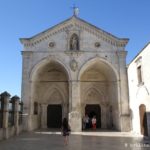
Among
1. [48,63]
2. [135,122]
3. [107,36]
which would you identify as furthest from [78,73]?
[135,122]

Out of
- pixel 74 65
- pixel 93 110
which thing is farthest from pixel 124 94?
pixel 74 65

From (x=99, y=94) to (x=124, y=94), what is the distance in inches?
139

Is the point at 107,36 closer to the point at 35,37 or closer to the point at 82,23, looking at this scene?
the point at 82,23

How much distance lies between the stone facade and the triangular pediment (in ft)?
12.3

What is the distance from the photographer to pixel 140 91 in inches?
651

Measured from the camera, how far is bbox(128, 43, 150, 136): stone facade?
15.1 meters

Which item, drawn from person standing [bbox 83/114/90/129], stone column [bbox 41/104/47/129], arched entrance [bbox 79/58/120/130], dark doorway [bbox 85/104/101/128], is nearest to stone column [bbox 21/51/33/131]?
stone column [bbox 41/104/47/129]

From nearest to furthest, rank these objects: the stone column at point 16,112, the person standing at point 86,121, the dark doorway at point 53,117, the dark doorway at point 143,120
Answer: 1. the dark doorway at point 143,120
2. the stone column at point 16,112
3. the person standing at point 86,121
4. the dark doorway at point 53,117

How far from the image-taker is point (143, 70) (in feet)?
51.5

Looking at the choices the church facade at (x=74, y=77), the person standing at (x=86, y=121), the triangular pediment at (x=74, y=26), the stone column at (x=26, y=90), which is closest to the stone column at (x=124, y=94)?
the church facade at (x=74, y=77)

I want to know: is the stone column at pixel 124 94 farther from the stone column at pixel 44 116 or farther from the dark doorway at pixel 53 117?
the stone column at pixel 44 116

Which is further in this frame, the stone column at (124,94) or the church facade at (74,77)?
the church facade at (74,77)

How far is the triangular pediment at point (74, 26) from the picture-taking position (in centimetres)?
2178

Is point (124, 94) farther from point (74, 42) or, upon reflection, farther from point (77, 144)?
point (77, 144)
